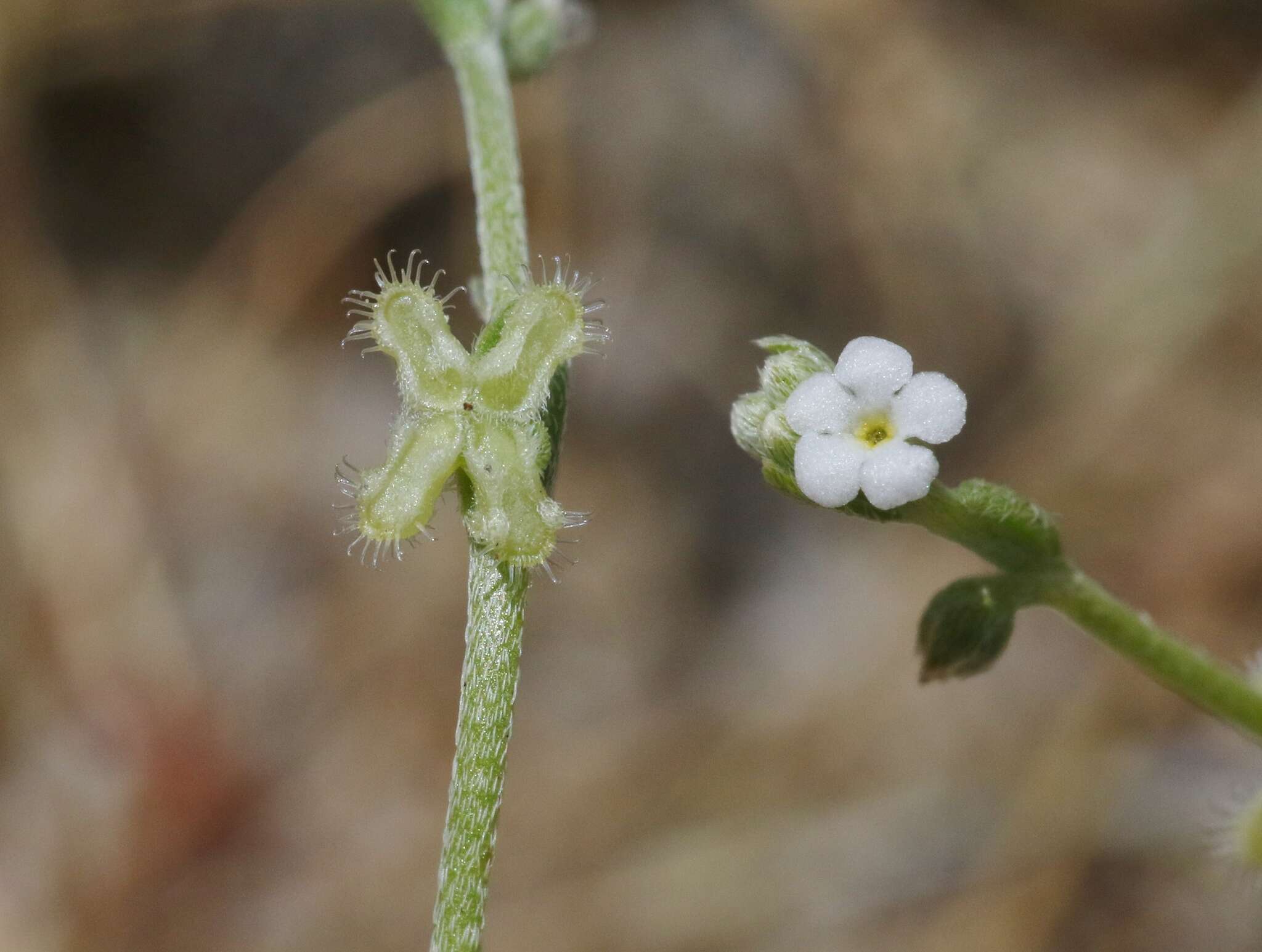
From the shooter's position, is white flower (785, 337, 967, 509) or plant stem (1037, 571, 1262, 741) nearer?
white flower (785, 337, 967, 509)

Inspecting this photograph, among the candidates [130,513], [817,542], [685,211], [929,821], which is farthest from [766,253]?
[130,513]

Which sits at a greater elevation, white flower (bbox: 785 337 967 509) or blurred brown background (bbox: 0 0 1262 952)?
blurred brown background (bbox: 0 0 1262 952)

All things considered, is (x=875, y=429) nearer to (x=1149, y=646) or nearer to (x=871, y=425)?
(x=871, y=425)

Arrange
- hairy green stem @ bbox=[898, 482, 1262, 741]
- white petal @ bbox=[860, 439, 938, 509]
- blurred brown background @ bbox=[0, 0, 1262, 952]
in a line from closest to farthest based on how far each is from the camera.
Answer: white petal @ bbox=[860, 439, 938, 509] < hairy green stem @ bbox=[898, 482, 1262, 741] < blurred brown background @ bbox=[0, 0, 1262, 952]

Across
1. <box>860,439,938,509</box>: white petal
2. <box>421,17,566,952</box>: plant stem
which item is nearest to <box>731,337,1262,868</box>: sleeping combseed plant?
<box>860,439,938,509</box>: white petal

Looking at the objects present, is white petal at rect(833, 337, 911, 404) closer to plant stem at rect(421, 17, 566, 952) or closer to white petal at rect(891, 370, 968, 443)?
white petal at rect(891, 370, 968, 443)

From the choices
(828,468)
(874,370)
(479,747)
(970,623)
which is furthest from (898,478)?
(479,747)
